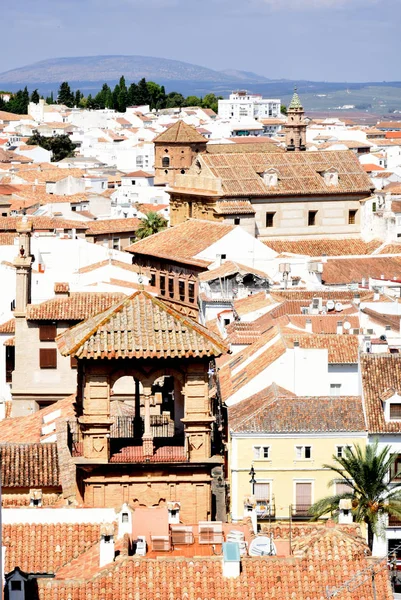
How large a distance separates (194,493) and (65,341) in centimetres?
268

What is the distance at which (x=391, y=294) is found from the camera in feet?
192

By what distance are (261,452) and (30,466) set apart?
35.7ft

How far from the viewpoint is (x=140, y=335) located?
2211 cm

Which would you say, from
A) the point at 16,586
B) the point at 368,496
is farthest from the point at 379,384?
the point at 16,586

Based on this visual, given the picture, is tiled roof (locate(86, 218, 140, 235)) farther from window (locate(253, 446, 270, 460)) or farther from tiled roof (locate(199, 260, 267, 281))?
window (locate(253, 446, 270, 460))

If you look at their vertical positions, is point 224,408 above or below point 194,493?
below

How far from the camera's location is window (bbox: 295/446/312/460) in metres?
37.7

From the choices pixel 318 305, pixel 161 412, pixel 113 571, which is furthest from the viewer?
pixel 318 305

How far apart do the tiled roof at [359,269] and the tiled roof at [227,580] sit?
4856 cm

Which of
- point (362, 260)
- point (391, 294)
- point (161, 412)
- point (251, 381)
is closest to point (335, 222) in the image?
A: point (362, 260)

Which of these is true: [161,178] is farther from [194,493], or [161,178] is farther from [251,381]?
[194,493]

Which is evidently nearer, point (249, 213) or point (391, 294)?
point (391, 294)

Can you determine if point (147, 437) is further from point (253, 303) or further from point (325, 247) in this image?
point (325, 247)

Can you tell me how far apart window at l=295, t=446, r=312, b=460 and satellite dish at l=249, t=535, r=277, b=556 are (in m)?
18.0
